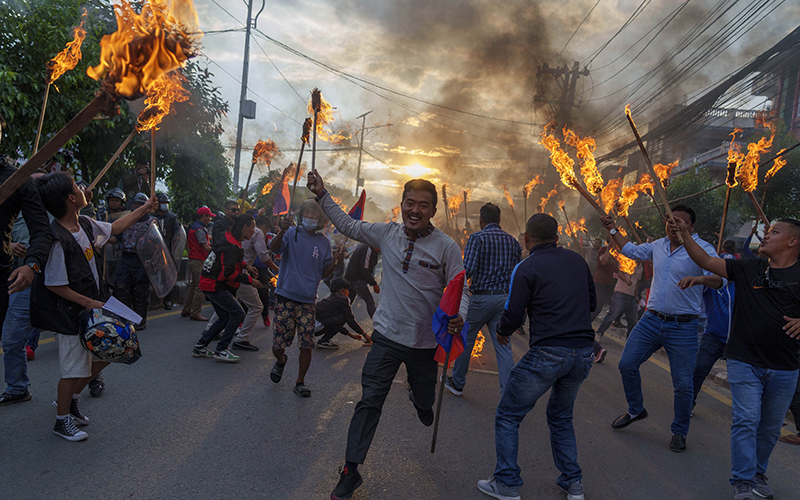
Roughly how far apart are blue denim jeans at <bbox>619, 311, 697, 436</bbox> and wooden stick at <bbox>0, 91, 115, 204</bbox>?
4.40 meters

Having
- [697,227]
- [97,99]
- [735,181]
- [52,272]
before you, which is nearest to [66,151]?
[52,272]

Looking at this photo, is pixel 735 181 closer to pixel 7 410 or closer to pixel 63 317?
pixel 63 317


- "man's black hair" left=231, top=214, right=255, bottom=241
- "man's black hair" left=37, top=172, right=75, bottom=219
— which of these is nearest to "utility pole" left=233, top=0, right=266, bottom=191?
"man's black hair" left=231, top=214, right=255, bottom=241

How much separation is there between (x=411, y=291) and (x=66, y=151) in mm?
9203

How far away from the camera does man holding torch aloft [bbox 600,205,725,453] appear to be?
446 cm

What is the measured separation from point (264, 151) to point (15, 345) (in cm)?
602

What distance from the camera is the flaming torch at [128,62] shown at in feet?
7.05

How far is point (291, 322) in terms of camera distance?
5309 mm

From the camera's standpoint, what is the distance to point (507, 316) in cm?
347

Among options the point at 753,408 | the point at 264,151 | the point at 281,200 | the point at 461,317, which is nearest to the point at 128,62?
the point at 461,317

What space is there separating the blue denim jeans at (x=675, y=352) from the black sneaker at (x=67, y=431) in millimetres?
4393

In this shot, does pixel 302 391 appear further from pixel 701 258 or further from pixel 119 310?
pixel 701 258

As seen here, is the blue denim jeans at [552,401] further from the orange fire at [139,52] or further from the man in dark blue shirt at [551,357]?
the orange fire at [139,52]

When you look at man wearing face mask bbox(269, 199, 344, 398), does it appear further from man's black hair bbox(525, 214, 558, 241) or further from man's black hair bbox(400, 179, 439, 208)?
man's black hair bbox(525, 214, 558, 241)
